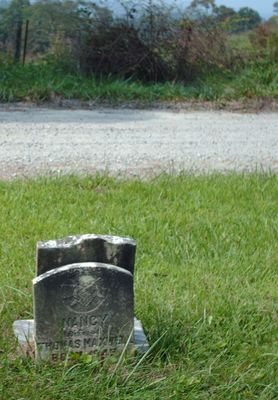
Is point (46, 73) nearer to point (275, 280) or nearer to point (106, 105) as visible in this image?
point (106, 105)

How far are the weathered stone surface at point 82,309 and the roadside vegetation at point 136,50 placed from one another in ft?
28.0

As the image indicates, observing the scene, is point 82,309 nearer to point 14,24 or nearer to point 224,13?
point 14,24

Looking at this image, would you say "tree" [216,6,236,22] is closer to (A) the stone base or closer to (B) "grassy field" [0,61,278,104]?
(B) "grassy field" [0,61,278,104]

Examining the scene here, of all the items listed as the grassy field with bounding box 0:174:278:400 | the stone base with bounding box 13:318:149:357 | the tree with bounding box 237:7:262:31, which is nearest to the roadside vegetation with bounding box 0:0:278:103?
the tree with bounding box 237:7:262:31

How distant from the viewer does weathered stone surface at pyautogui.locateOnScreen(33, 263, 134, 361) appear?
354cm

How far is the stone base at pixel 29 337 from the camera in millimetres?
3707

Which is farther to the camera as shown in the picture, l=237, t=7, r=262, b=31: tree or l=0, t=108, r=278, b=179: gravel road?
l=237, t=7, r=262, b=31: tree

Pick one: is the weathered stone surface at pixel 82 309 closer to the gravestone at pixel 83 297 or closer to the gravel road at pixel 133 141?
the gravestone at pixel 83 297

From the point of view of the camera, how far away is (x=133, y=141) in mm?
8719

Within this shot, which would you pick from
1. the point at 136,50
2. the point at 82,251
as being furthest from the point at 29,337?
the point at 136,50

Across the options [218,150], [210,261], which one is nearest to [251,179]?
[218,150]

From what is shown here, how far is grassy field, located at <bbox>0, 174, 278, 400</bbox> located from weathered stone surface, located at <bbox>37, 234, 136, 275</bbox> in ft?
1.39

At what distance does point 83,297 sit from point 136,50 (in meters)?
9.95

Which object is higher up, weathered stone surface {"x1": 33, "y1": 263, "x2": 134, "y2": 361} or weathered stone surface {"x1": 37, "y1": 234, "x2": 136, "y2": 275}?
weathered stone surface {"x1": 37, "y1": 234, "x2": 136, "y2": 275}
